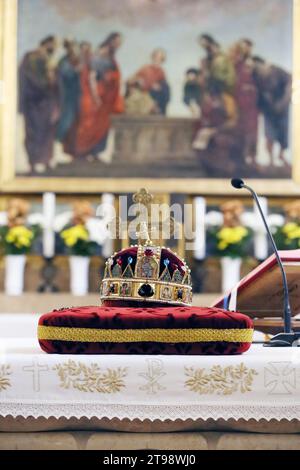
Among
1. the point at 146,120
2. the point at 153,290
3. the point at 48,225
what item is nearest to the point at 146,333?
the point at 153,290

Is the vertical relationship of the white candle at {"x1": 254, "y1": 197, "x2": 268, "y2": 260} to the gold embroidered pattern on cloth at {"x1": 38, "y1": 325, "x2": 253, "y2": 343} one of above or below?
above

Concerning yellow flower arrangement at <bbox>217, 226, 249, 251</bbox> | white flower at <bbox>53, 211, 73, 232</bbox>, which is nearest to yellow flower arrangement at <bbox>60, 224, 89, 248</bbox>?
white flower at <bbox>53, 211, 73, 232</bbox>

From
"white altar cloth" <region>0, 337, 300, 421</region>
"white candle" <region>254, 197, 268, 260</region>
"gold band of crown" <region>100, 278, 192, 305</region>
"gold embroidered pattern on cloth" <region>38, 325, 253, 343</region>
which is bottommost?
"white altar cloth" <region>0, 337, 300, 421</region>

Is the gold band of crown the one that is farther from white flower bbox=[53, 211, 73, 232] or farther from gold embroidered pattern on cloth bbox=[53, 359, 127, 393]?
white flower bbox=[53, 211, 73, 232]

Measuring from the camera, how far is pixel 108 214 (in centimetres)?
1075

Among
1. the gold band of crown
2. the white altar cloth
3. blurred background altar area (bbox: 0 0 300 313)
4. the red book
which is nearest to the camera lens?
the white altar cloth

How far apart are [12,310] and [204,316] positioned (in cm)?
652

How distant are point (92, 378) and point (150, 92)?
25.2ft

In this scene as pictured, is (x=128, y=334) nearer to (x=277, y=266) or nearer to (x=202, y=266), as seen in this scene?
(x=277, y=266)

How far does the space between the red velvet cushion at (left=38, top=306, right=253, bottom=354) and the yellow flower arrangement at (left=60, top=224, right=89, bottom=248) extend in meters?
6.39

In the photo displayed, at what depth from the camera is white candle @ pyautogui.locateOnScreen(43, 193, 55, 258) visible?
34.8 ft

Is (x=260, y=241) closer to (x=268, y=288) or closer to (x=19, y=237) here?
(x=19, y=237)

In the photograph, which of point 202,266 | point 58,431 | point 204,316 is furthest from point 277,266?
point 202,266

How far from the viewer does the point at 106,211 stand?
1075cm
